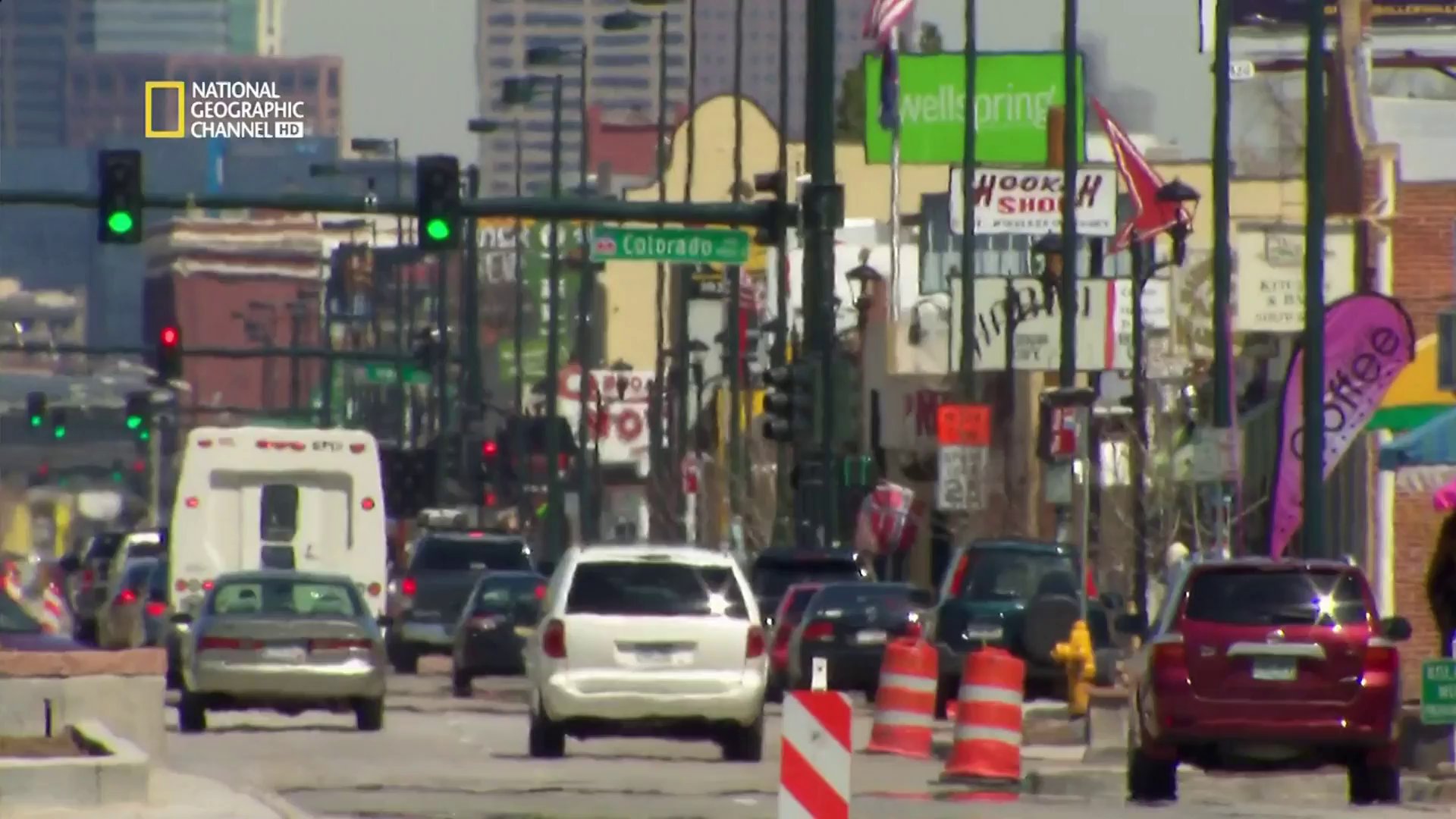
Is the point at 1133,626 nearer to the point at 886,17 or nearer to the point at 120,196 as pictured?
the point at 120,196

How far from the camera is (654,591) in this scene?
89.0 ft

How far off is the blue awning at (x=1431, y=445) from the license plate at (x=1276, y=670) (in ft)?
28.8

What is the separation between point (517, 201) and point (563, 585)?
297 inches

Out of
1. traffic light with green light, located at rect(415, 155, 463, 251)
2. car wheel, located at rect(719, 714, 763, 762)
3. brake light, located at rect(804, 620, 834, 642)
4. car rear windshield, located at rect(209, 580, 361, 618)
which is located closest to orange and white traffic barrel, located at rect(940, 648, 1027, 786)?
car wheel, located at rect(719, 714, 763, 762)

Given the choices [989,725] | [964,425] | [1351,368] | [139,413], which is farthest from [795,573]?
[139,413]

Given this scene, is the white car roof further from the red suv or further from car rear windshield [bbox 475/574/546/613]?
car rear windshield [bbox 475/574/546/613]

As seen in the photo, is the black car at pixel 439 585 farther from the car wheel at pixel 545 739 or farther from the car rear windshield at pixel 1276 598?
the car rear windshield at pixel 1276 598

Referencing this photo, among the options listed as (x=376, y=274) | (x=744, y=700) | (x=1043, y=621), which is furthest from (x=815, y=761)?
(x=376, y=274)

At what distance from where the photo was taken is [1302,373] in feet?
100

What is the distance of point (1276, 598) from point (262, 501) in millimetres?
18210

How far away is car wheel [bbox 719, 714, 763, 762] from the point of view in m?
27.2

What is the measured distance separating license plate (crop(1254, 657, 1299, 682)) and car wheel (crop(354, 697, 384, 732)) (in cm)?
1053

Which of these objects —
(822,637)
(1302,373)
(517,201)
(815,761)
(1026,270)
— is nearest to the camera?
(815,761)

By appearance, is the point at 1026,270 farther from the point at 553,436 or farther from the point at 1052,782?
the point at 1052,782
